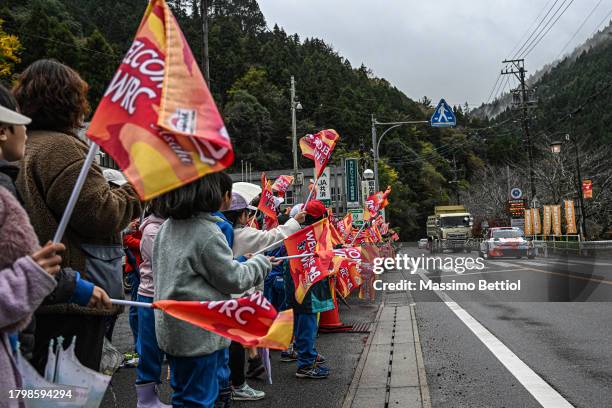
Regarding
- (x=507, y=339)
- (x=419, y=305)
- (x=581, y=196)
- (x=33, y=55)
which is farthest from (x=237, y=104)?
(x=507, y=339)

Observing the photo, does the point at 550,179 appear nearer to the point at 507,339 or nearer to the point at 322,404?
the point at 507,339

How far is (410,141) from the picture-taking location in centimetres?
9231

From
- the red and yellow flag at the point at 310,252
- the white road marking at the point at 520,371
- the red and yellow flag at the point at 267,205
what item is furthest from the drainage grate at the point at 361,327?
the red and yellow flag at the point at 310,252

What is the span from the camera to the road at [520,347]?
16.0 feet

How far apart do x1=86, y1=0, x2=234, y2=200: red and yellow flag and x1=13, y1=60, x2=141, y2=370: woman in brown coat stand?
64 cm

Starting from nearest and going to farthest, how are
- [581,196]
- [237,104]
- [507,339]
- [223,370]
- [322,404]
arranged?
[223,370] < [322,404] < [507,339] < [581,196] < [237,104]

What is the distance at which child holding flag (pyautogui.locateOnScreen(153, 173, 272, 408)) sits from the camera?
304 cm

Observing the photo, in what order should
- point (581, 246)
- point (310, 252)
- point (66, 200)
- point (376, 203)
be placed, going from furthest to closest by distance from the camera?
point (581, 246), point (376, 203), point (310, 252), point (66, 200)

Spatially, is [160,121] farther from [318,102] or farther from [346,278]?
[318,102]

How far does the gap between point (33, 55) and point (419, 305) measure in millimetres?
45427

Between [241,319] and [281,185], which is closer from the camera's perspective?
[241,319]

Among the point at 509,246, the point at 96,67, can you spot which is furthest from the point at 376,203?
the point at 96,67

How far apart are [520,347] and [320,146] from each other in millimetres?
3223

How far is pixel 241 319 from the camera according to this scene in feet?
9.16
